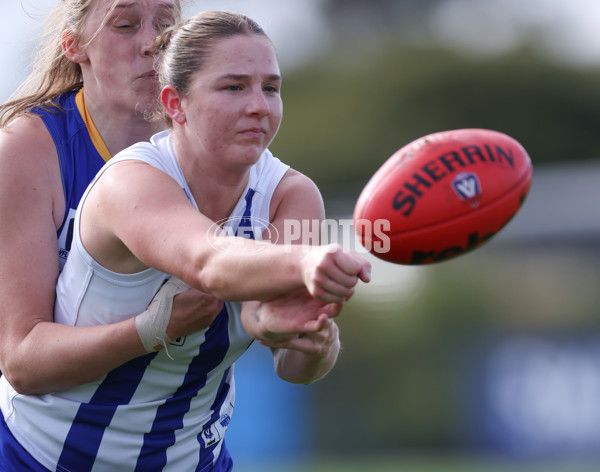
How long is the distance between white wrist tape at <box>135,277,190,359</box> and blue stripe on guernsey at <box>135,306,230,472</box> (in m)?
0.23

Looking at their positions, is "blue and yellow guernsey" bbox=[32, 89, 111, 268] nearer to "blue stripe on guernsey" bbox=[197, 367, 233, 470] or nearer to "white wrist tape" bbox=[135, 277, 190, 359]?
"white wrist tape" bbox=[135, 277, 190, 359]

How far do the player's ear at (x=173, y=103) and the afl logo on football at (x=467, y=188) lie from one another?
82cm

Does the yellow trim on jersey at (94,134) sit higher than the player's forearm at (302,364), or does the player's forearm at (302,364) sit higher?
the yellow trim on jersey at (94,134)

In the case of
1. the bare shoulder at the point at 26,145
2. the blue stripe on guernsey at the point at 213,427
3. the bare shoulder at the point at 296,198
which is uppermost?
the bare shoulder at the point at 26,145

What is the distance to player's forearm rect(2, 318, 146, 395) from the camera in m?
2.58

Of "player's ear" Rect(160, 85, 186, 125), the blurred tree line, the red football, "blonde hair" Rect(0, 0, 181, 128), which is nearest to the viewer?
the red football

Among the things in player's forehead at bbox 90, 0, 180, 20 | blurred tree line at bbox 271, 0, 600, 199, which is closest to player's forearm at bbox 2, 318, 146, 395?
player's forehead at bbox 90, 0, 180, 20

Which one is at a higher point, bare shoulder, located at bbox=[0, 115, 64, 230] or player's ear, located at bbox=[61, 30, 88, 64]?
player's ear, located at bbox=[61, 30, 88, 64]

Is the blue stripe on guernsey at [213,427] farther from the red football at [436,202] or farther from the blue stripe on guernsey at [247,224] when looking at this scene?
the red football at [436,202]

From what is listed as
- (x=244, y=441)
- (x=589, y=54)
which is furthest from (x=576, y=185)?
(x=589, y=54)

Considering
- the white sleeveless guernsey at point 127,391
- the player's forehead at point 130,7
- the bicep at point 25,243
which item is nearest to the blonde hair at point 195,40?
the white sleeveless guernsey at point 127,391

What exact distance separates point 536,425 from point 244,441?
282 centimetres

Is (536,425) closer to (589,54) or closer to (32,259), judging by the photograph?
(32,259)

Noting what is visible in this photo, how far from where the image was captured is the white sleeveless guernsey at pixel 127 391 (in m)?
2.68
